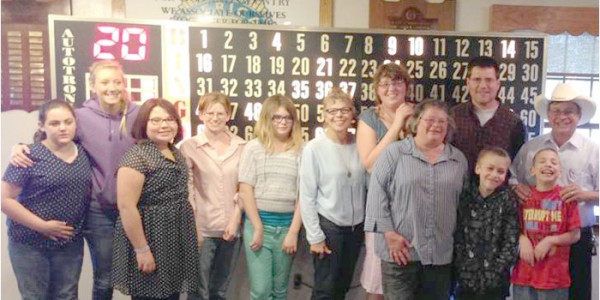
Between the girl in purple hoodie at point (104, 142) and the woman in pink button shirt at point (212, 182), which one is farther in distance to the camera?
the woman in pink button shirt at point (212, 182)

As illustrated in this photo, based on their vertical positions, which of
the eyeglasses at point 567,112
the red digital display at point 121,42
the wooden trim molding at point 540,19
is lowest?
the eyeglasses at point 567,112

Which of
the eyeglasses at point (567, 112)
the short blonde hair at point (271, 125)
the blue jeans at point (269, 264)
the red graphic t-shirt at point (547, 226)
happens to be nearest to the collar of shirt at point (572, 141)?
the eyeglasses at point (567, 112)

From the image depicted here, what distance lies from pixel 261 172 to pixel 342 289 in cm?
72

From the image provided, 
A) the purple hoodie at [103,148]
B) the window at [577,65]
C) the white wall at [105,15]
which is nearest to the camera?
the purple hoodie at [103,148]

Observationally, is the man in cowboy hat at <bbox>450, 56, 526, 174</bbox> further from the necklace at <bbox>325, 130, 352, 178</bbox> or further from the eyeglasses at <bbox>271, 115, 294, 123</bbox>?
the eyeglasses at <bbox>271, 115, 294, 123</bbox>

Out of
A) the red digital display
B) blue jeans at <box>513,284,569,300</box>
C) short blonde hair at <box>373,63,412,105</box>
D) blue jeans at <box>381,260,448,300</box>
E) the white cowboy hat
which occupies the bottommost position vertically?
blue jeans at <box>513,284,569,300</box>

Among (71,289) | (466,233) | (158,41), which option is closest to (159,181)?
(71,289)

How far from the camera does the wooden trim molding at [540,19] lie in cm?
315

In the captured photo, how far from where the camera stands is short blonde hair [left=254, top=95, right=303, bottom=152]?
99.8 inches

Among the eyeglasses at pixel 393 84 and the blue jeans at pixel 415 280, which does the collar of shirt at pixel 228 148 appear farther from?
the blue jeans at pixel 415 280

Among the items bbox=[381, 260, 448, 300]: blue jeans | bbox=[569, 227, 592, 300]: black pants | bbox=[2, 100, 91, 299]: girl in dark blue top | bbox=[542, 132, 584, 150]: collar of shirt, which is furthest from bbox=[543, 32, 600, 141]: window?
bbox=[2, 100, 91, 299]: girl in dark blue top

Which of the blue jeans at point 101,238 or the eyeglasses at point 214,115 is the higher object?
the eyeglasses at point 214,115

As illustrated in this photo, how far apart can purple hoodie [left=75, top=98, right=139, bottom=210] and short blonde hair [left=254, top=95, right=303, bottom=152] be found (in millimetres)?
636

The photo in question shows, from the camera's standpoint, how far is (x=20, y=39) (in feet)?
9.53
